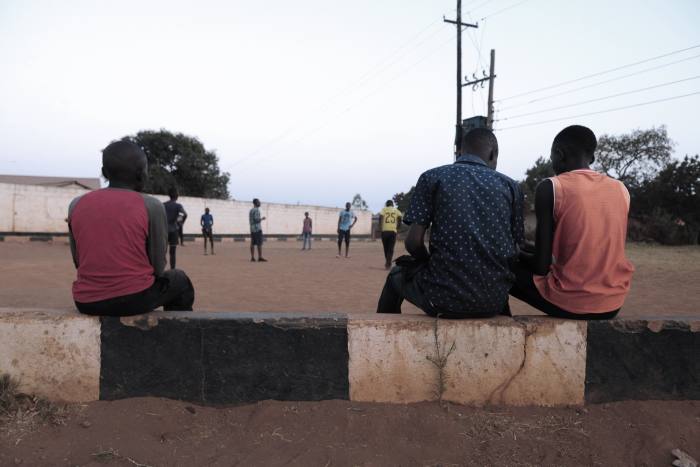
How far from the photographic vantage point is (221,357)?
233 cm

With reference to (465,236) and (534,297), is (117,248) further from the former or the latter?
(534,297)

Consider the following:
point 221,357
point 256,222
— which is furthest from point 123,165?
point 256,222

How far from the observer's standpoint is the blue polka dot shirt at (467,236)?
2.27 m

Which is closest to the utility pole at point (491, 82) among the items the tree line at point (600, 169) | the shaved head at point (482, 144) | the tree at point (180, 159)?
the tree line at point (600, 169)

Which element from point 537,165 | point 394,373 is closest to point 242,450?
point 394,373

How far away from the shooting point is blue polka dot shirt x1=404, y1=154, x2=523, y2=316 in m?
2.27

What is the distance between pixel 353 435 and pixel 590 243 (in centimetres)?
147

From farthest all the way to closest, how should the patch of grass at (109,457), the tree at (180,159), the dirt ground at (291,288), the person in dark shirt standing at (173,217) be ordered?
1. the tree at (180,159)
2. the person in dark shirt standing at (173,217)
3. the dirt ground at (291,288)
4. the patch of grass at (109,457)

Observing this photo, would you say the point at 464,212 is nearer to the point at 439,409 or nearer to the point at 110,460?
the point at 439,409

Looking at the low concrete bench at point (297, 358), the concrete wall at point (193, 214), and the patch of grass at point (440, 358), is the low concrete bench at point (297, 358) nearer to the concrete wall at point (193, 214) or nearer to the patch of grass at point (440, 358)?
the patch of grass at point (440, 358)

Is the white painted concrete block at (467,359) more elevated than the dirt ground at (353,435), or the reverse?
the white painted concrete block at (467,359)

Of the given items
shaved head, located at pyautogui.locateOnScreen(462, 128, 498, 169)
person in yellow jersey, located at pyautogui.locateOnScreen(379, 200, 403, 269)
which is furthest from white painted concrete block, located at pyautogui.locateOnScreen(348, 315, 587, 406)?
person in yellow jersey, located at pyautogui.locateOnScreen(379, 200, 403, 269)

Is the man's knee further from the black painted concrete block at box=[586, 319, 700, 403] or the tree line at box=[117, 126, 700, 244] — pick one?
the tree line at box=[117, 126, 700, 244]

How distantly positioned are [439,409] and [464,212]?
3.13ft
